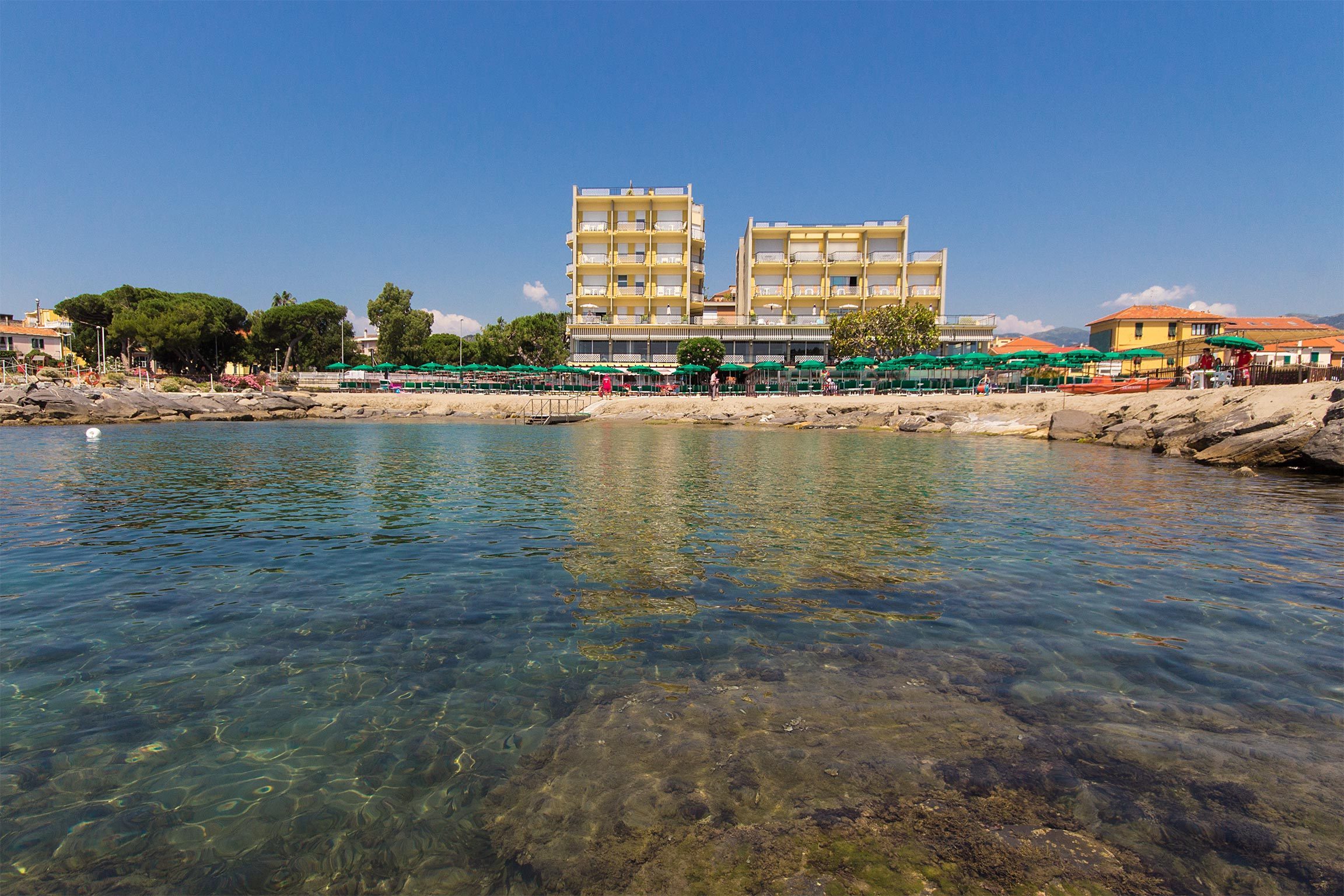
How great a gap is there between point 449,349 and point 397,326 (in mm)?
7764

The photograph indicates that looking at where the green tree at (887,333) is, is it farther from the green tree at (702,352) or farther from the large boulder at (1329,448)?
the large boulder at (1329,448)

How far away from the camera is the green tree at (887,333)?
48.2 meters

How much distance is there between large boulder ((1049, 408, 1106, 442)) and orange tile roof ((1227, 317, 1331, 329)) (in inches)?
1806

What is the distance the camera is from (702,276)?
214 feet

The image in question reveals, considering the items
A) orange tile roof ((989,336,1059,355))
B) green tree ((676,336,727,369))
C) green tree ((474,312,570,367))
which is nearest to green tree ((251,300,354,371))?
green tree ((474,312,570,367))

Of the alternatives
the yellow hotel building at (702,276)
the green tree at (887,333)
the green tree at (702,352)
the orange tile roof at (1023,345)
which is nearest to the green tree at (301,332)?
the yellow hotel building at (702,276)

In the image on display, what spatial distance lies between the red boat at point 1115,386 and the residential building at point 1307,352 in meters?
4.61

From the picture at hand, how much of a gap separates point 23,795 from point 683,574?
18.9 ft

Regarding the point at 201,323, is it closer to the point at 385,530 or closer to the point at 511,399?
the point at 511,399

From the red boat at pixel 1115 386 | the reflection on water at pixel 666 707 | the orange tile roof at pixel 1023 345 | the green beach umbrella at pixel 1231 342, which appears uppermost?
the orange tile roof at pixel 1023 345

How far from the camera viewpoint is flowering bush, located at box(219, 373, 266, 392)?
57.6 meters

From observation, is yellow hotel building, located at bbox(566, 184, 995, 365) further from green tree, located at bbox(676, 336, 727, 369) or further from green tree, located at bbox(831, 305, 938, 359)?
green tree, located at bbox(831, 305, 938, 359)

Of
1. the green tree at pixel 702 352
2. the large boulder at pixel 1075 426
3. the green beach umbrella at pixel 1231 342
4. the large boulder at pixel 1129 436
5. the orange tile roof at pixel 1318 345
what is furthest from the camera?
the green tree at pixel 702 352

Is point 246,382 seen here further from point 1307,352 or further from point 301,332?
point 1307,352
